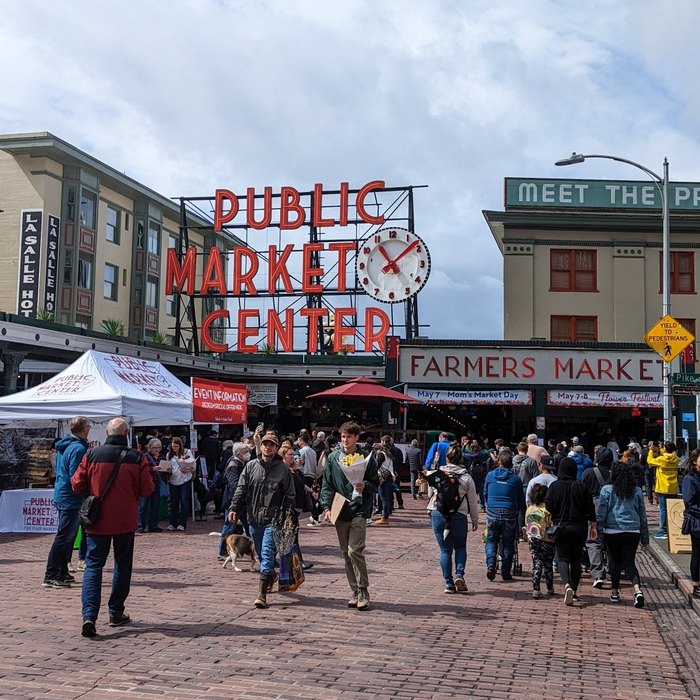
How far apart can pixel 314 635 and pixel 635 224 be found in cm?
3059

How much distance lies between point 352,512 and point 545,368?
24.2 meters

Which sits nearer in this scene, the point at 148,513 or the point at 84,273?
the point at 148,513

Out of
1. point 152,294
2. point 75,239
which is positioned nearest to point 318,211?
point 75,239

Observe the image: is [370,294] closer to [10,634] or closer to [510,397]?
[510,397]

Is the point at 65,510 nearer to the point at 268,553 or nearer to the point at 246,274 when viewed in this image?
the point at 268,553

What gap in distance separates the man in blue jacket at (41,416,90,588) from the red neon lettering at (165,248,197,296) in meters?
30.1

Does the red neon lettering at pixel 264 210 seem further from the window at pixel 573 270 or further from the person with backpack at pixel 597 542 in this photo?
the person with backpack at pixel 597 542

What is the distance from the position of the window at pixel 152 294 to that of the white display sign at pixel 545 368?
76.7ft

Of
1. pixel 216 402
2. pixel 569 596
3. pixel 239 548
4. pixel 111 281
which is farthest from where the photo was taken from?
pixel 111 281

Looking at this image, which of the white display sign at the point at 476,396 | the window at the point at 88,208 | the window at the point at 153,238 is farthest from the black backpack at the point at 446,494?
the window at the point at 153,238

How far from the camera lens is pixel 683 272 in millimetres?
34906

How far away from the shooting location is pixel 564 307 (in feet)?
115

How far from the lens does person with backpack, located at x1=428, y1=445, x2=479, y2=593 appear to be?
9.98m

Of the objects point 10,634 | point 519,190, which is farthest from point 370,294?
point 10,634
